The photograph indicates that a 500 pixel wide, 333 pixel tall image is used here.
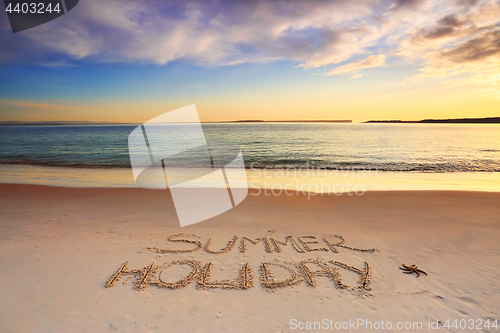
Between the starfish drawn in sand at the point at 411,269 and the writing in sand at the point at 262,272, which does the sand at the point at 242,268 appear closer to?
the writing in sand at the point at 262,272

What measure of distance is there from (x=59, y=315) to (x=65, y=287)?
546mm

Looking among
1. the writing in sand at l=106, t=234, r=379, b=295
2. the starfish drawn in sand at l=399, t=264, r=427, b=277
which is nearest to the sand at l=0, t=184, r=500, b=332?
the writing in sand at l=106, t=234, r=379, b=295

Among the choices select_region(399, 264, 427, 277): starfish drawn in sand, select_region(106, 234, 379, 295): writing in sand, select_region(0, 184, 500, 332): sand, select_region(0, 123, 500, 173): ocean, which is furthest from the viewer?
select_region(0, 123, 500, 173): ocean

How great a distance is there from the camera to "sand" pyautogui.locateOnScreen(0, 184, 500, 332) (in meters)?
2.69

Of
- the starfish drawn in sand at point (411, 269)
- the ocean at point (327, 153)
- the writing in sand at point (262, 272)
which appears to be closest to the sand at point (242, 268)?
the writing in sand at point (262, 272)

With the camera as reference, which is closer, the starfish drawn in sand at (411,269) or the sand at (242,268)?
the sand at (242,268)

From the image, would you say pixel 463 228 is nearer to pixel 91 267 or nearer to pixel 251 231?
pixel 251 231

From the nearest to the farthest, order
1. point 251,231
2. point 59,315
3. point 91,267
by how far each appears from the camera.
A: point 59,315, point 91,267, point 251,231

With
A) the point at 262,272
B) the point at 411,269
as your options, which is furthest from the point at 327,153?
the point at 262,272

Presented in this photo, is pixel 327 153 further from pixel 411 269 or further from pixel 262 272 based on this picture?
pixel 262 272

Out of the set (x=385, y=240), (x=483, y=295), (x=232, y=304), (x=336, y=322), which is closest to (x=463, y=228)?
(x=385, y=240)

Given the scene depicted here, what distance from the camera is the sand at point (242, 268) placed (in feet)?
8.83

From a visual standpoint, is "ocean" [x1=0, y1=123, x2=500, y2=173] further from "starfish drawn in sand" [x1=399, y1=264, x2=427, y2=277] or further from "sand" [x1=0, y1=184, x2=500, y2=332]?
"starfish drawn in sand" [x1=399, y1=264, x2=427, y2=277]

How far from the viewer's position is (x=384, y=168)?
14.9 meters
